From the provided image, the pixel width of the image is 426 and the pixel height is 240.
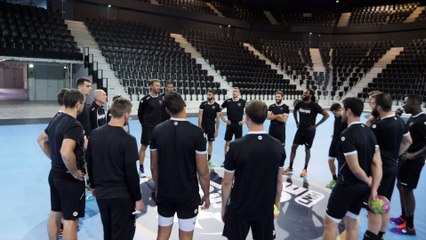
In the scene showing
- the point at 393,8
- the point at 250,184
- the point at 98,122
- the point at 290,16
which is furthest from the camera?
the point at 290,16

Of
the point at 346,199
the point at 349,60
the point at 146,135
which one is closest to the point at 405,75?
the point at 349,60

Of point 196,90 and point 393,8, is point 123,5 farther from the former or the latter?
point 393,8

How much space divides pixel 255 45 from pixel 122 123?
81.7 ft

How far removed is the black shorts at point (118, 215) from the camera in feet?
8.21

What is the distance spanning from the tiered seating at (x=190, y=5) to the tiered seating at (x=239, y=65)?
2.97 meters

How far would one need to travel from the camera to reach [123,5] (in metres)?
21.2

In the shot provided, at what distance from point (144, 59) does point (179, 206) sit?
1498cm

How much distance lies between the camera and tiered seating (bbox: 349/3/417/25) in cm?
2752

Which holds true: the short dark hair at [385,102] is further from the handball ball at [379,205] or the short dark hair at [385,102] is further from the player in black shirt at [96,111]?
the player in black shirt at [96,111]

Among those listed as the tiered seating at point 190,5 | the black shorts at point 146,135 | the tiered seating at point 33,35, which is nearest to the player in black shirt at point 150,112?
the black shorts at point 146,135

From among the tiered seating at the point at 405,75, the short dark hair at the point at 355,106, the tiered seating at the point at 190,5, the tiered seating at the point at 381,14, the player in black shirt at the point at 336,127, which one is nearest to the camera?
the short dark hair at the point at 355,106

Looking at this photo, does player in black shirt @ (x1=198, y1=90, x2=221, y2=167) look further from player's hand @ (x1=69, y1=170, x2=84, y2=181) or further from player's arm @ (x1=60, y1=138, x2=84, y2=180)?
player's arm @ (x1=60, y1=138, x2=84, y2=180)

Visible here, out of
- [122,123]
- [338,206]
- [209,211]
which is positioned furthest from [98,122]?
[338,206]

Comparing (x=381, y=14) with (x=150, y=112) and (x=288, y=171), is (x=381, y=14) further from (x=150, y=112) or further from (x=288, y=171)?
(x=150, y=112)
